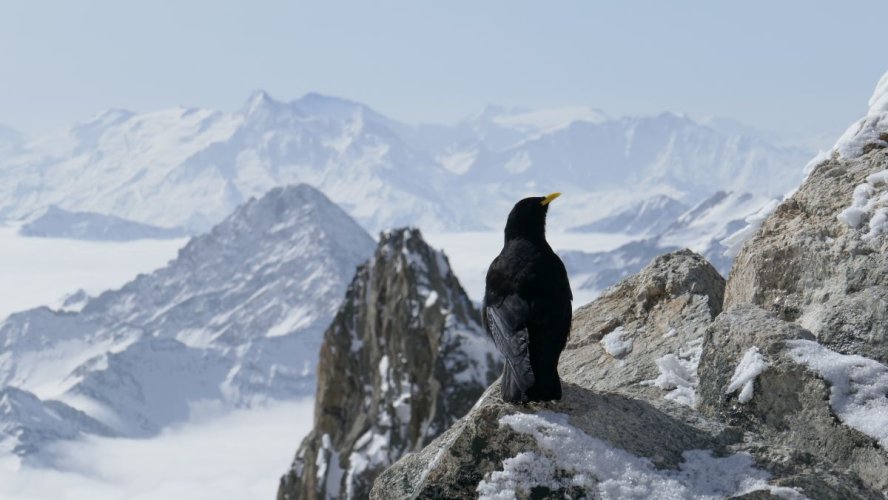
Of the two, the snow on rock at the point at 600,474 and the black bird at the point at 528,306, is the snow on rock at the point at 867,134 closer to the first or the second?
the black bird at the point at 528,306

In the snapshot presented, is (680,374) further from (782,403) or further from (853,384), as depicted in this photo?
(853,384)

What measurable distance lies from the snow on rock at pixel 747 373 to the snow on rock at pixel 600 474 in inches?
42.8

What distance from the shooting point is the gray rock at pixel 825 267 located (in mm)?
10922

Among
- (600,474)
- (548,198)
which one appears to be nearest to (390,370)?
(548,198)

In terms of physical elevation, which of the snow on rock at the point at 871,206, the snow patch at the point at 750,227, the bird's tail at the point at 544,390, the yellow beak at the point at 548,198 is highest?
the yellow beak at the point at 548,198

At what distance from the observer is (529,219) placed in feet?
35.4

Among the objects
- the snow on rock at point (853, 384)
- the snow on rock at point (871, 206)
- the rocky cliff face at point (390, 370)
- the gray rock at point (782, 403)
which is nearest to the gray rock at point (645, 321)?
the gray rock at point (782, 403)

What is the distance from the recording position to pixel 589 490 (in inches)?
336

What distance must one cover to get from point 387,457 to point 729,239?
5033 centimetres

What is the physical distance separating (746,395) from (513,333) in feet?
7.47

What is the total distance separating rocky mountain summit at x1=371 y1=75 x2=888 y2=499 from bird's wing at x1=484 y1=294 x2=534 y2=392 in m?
0.31

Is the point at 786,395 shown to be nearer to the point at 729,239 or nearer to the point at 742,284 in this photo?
the point at 742,284

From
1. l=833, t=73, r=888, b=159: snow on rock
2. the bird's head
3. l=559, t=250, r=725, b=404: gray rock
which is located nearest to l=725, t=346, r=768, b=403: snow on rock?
l=559, t=250, r=725, b=404: gray rock

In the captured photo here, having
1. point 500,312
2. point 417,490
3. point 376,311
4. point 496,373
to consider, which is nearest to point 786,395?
point 500,312
